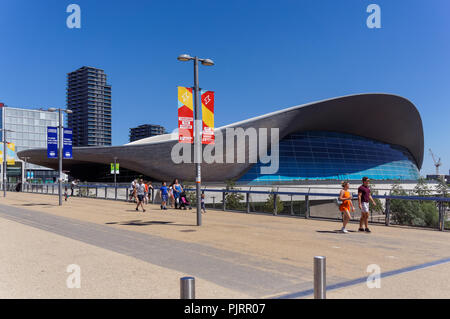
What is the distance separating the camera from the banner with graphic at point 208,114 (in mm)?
14060

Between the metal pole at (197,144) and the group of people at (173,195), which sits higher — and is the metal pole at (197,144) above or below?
above

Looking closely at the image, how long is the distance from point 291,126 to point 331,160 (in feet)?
27.5

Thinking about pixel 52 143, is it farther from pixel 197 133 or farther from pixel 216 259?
pixel 216 259

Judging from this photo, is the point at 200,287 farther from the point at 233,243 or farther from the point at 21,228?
the point at 21,228

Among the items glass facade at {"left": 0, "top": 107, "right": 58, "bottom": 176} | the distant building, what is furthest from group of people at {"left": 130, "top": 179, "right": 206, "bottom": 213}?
glass facade at {"left": 0, "top": 107, "right": 58, "bottom": 176}

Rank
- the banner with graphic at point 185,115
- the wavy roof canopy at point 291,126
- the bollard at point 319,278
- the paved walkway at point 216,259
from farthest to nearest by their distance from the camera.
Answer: the wavy roof canopy at point 291,126 → the banner with graphic at point 185,115 → the paved walkway at point 216,259 → the bollard at point 319,278

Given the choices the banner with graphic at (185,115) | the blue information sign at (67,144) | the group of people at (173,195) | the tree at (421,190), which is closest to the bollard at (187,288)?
the banner with graphic at (185,115)

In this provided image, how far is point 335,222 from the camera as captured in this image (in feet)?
49.3

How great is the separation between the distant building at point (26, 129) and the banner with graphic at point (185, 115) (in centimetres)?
12376

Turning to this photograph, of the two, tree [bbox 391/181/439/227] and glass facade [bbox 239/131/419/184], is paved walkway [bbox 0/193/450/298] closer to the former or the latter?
tree [bbox 391/181/439/227]

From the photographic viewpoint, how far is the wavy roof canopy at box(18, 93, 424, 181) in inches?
2010

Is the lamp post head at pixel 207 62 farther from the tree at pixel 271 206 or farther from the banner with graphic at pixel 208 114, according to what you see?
the tree at pixel 271 206

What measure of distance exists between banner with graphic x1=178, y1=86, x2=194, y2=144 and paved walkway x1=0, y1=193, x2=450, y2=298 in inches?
126
